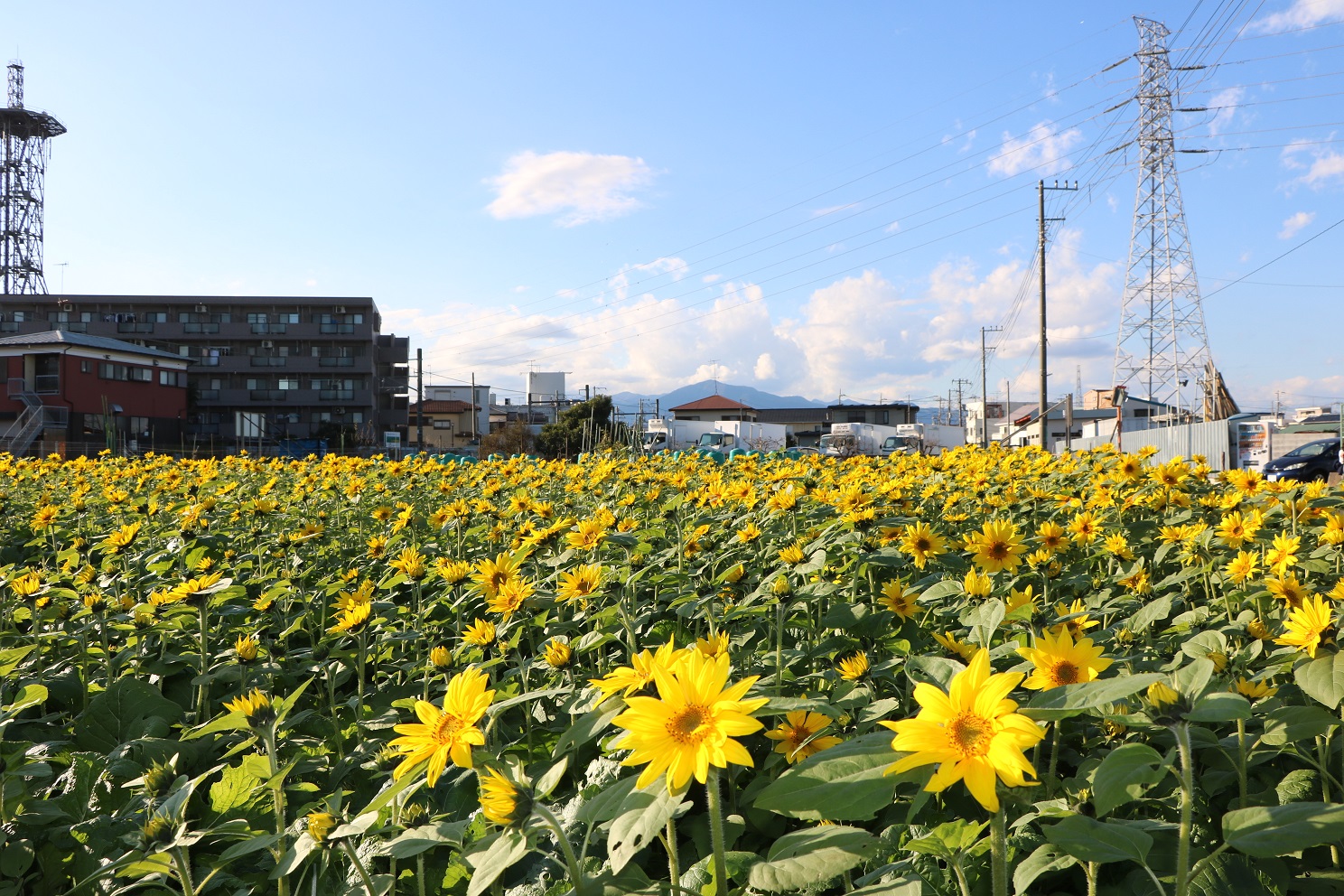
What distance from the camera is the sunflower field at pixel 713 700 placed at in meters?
0.93

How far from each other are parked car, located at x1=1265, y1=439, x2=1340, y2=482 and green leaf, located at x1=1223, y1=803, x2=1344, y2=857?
1885 centimetres

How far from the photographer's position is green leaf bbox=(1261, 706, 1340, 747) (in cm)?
122

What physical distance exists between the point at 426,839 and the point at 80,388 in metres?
38.9

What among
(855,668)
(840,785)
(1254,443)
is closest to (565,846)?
A: (840,785)

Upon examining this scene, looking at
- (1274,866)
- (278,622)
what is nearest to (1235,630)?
(1274,866)

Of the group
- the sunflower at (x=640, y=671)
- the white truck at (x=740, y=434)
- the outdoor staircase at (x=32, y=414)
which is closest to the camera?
the sunflower at (x=640, y=671)

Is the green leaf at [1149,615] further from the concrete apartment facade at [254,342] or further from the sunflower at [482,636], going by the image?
the concrete apartment facade at [254,342]

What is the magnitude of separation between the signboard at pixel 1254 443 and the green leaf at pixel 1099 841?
21.0 meters

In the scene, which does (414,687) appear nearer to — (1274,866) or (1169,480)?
(1274,866)

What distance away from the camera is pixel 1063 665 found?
3.98 feet

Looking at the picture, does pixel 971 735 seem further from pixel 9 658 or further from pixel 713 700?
pixel 9 658

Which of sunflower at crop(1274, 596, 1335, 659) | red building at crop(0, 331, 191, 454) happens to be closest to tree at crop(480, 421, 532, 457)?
red building at crop(0, 331, 191, 454)

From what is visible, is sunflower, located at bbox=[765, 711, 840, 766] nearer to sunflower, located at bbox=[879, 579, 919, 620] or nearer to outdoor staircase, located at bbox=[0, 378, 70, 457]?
sunflower, located at bbox=[879, 579, 919, 620]

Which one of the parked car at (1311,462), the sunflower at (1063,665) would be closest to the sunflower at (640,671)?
the sunflower at (1063,665)
